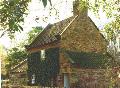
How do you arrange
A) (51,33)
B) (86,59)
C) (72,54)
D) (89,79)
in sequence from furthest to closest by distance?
1. (51,33)
2. (86,59)
3. (72,54)
4. (89,79)

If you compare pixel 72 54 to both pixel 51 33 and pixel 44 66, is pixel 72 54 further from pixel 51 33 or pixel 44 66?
pixel 44 66

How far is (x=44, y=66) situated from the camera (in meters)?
43.2

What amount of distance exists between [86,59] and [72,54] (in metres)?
2.15

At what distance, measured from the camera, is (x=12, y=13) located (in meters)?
6.18

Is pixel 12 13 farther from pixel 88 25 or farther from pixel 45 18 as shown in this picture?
pixel 88 25

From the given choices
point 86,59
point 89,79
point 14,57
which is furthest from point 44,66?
point 14,57

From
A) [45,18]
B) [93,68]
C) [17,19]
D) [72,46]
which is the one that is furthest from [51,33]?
[17,19]

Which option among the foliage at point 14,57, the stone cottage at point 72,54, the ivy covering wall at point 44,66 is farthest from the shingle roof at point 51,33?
the foliage at point 14,57

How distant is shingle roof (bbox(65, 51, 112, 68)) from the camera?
1484 inches

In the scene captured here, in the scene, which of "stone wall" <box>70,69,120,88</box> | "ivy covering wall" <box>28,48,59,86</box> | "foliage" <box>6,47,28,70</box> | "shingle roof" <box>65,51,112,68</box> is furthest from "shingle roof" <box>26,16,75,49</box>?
"foliage" <box>6,47,28,70</box>

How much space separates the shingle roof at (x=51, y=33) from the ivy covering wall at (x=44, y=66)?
1411mm

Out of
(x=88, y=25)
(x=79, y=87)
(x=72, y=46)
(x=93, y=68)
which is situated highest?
(x=88, y=25)

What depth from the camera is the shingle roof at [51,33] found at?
40.5 m

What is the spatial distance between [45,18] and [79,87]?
1825 centimetres
